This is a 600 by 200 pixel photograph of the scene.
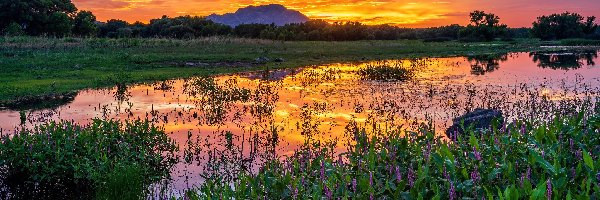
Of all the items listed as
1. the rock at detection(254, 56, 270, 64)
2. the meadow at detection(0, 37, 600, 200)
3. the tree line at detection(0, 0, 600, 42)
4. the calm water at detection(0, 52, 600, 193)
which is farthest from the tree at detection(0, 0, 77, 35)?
the calm water at detection(0, 52, 600, 193)

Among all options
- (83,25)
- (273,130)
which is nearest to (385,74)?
(273,130)

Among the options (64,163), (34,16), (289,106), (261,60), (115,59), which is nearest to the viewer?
(64,163)

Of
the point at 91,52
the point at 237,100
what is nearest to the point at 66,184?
the point at 237,100

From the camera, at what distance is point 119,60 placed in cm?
4412

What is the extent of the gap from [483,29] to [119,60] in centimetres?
Result: 10773

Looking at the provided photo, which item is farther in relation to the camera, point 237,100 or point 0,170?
point 237,100

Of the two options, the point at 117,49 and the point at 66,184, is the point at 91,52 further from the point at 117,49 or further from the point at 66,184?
the point at 66,184

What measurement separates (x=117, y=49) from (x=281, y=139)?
135ft

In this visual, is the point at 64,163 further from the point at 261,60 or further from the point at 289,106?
the point at 261,60

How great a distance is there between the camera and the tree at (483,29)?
129475 millimetres

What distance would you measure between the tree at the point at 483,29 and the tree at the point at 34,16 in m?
91.3

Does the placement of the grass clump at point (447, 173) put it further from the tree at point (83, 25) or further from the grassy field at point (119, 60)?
the tree at point (83, 25)

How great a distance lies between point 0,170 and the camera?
475 inches

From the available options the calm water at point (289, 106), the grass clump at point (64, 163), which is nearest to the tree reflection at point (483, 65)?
the calm water at point (289, 106)
